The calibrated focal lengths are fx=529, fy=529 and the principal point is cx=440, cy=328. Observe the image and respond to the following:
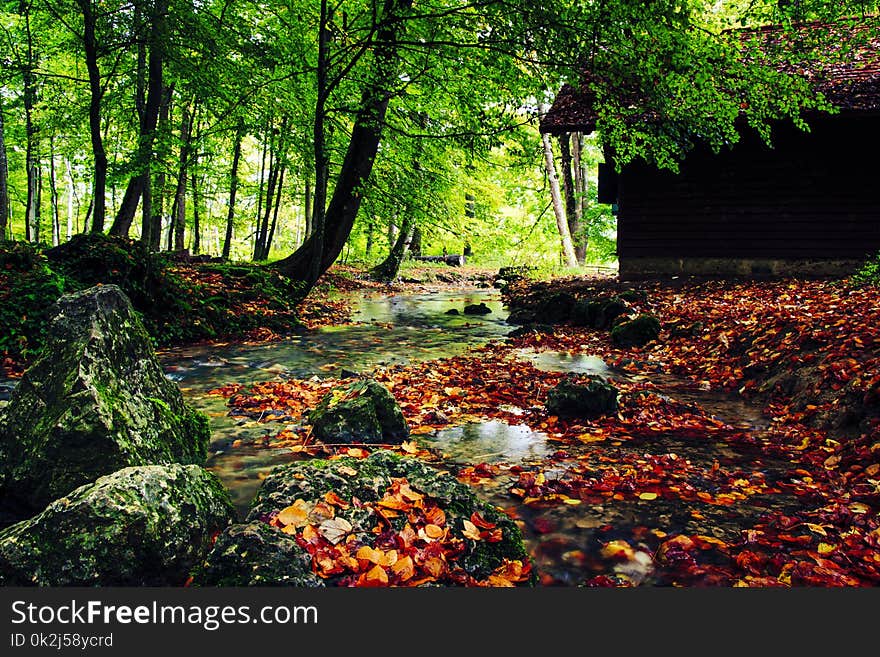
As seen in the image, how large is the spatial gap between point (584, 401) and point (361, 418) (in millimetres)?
2132

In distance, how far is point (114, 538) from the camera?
206 centimetres

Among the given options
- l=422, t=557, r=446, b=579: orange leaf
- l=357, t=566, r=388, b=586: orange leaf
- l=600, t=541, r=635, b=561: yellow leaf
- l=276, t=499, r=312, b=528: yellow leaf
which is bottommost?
l=600, t=541, r=635, b=561: yellow leaf

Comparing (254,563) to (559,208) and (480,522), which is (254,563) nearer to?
(480,522)

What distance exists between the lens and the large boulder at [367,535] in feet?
6.89

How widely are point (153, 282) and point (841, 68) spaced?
15456mm

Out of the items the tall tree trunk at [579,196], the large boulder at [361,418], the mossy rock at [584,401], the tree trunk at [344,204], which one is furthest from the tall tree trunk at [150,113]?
the tall tree trunk at [579,196]

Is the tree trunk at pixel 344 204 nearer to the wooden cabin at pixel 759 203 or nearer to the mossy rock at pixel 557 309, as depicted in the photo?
the wooden cabin at pixel 759 203

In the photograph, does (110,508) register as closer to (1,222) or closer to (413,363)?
(413,363)

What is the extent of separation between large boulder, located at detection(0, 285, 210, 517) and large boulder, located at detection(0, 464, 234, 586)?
2.19ft

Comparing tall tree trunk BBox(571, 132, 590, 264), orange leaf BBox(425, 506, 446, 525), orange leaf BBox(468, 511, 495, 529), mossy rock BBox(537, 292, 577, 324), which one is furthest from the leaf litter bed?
tall tree trunk BBox(571, 132, 590, 264)

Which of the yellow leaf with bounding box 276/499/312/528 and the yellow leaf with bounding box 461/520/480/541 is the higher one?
the yellow leaf with bounding box 276/499/312/528

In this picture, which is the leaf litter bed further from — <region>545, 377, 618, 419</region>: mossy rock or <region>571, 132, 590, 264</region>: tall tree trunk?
<region>571, 132, 590, 264</region>: tall tree trunk

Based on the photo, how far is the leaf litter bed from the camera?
8.65 ft

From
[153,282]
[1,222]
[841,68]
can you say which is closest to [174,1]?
[153,282]
